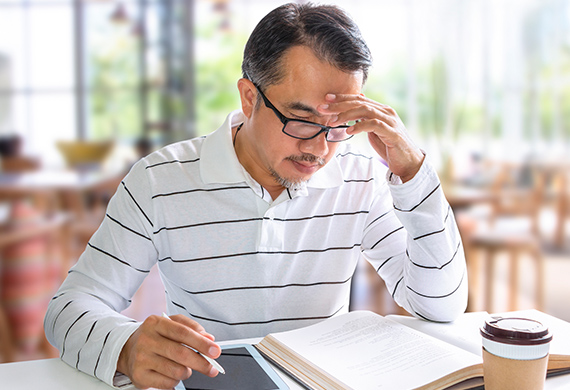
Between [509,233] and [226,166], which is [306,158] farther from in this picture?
[509,233]

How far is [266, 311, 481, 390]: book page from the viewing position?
2.69ft

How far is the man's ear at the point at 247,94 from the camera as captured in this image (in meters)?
1.23

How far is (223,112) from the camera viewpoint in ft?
9.24

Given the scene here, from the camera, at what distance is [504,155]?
303cm

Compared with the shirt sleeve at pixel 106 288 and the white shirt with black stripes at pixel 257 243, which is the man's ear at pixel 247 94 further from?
the shirt sleeve at pixel 106 288

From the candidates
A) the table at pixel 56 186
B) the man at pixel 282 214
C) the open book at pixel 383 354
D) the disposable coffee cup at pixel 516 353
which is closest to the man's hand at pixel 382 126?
the man at pixel 282 214

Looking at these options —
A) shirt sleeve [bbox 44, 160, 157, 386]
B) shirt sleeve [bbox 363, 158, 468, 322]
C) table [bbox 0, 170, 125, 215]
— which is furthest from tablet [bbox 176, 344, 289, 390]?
table [bbox 0, 170, 125, 215]

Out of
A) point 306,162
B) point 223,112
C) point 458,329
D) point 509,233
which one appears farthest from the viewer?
point 509,233

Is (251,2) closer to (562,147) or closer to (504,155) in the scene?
(504,155)

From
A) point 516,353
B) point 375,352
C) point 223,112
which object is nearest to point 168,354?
point 375,352

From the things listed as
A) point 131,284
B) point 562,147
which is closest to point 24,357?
point 131,284

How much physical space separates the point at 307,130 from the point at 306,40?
18 cm

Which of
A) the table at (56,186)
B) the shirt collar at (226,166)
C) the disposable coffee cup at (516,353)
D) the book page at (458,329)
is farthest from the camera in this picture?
the table at (56,186)

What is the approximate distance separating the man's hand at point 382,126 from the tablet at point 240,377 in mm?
459
